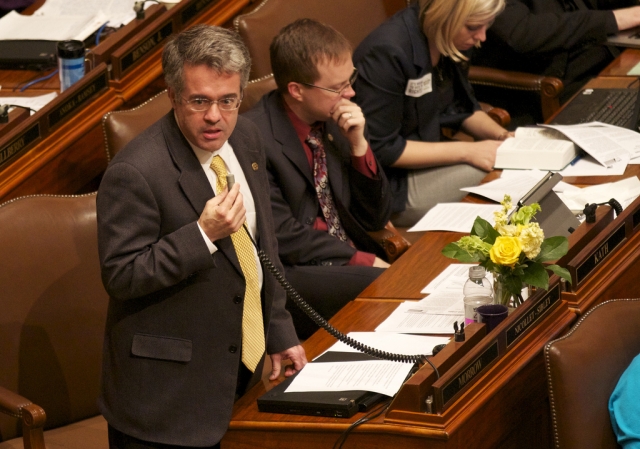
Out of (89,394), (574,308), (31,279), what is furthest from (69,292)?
(574,308)

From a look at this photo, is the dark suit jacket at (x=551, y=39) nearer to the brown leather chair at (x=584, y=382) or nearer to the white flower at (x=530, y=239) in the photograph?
the white flower at (x=530, y=239)

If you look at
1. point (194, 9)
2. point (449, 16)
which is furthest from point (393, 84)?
point (194, 9)

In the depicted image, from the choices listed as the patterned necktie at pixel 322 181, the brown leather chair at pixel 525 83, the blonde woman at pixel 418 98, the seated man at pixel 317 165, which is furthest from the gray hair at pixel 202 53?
the brown leather chair at pixel 525 83

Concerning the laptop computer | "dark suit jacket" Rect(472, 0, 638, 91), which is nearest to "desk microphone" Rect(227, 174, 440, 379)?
"dark suit jacket" Rect(472, 0, 638, 91)

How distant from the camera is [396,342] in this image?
2434mm

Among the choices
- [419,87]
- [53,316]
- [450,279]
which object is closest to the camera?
[53,316]

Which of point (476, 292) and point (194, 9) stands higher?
point (194, 9)

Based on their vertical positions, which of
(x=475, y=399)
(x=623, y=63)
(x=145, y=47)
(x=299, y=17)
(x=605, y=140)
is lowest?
(x=475, y=399)

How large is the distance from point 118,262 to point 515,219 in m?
0.85

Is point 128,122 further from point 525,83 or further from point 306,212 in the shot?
point 525,83

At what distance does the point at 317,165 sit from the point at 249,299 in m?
0.97

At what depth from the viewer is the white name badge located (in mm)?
3729

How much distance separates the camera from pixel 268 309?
7.86 feet

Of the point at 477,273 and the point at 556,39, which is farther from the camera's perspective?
the point at 556,39
